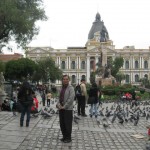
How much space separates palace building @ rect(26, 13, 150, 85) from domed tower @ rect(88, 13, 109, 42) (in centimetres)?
220

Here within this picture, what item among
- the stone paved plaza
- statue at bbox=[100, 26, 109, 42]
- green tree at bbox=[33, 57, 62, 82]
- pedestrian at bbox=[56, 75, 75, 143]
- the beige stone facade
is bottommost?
the stone paved plaza

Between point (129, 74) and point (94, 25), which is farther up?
point (94, 25)

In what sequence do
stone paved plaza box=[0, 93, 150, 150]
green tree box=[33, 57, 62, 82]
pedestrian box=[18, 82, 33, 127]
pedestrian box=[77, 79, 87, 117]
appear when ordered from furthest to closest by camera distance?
1. green tree box=[33, 57, 62, 82]
2. pedestrian box=[77, 79, 87, 117]
3. pedestrian box=[18, 82, 33, 127]
4. stone paved plaza box=[0, 93, 150, 150]

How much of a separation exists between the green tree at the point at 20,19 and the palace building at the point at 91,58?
72859mm

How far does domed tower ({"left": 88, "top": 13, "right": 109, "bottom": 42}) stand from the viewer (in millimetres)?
104431

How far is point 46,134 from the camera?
29.5 ft

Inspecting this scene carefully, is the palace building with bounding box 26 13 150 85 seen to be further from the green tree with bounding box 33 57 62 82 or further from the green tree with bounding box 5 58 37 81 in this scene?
the green tree with bounding box 5 58 37 81

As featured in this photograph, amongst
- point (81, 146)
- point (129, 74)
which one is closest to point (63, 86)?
point (81, 146)

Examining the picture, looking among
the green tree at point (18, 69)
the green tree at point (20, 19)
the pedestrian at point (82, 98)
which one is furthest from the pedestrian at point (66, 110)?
the green tree at point (18, 69)

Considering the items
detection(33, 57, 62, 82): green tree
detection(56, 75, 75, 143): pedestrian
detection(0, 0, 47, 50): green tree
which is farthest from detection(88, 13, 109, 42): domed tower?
detection(56, 75, 75, 143): pedestrian

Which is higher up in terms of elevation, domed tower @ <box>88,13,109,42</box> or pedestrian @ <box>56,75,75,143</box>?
domed tower @ <box>88,13,109,42</box>

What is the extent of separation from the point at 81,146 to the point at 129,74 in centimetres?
9222

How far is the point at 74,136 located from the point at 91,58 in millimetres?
90737

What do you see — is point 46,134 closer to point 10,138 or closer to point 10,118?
point 10,138
